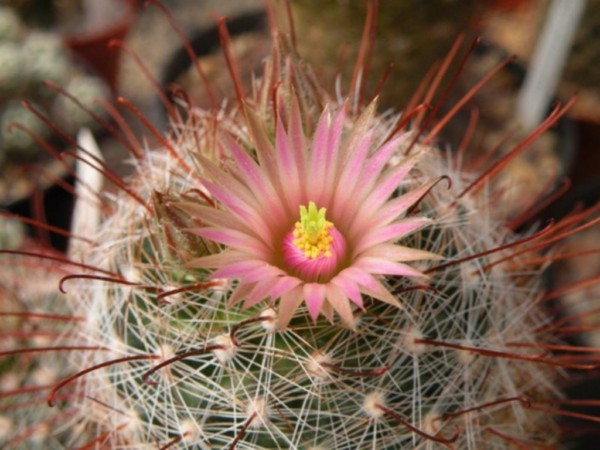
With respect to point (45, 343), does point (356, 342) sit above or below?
below

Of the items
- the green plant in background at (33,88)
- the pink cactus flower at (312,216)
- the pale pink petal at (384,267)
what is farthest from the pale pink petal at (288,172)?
the green plant in background at (33,88)

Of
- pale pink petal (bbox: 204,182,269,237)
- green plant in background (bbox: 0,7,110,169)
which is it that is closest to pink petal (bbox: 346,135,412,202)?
pale pink petal (bbox: 204,182,269,237)

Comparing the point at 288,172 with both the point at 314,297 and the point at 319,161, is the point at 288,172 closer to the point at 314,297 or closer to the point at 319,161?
the point at 319,161

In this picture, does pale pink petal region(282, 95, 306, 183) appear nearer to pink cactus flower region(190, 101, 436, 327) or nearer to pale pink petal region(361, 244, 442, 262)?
pink cactus flower region(190, 101, 436, 327)

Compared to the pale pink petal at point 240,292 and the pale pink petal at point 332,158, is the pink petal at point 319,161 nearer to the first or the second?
the pale pink petal at point 332,158

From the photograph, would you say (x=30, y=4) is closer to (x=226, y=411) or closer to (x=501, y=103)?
(x=501, y=103)

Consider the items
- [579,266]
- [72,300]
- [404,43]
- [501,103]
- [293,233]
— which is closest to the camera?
[293,233]

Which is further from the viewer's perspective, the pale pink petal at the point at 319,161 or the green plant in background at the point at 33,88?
the green plant in background at the point at 33,88

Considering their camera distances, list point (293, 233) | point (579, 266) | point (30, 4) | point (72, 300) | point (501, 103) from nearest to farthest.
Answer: point (293, 233)
point (72, 300)
point (579, 266)
point (501, 103)
point (30, 4)

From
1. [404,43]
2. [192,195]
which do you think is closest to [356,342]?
[192,195]
